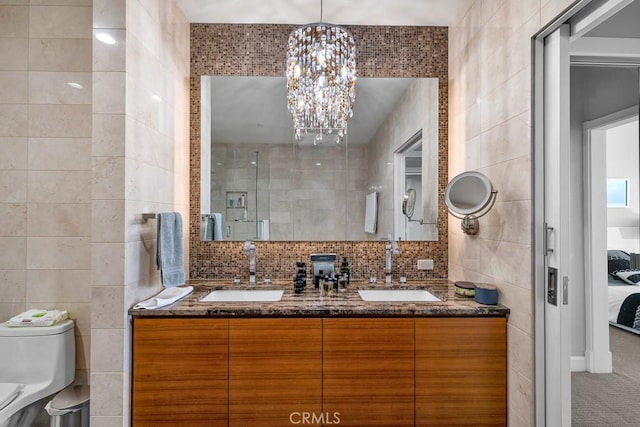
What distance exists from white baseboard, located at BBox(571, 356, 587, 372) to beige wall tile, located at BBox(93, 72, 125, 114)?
7.96 feet

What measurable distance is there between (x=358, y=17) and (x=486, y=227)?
1696 millimetres

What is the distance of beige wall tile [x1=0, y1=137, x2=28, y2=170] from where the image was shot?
2.19 metres

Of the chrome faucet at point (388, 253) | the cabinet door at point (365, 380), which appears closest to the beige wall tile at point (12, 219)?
the cabinet door at point (365, 380)

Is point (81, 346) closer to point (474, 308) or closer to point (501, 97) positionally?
point (474, 308)

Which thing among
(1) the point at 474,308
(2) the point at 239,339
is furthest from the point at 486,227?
(2) the point at 239,339

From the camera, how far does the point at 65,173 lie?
2.20m

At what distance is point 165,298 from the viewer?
79.0 inches

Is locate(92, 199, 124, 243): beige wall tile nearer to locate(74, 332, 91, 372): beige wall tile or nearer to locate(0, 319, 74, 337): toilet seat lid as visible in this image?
locate(0, 319, 74, 337): toilet seat lid

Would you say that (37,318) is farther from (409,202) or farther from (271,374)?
(409,202)

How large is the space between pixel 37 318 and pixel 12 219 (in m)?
0.63

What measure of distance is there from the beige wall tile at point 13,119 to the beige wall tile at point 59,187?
0.87 ft

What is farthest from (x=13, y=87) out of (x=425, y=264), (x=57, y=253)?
(x=425, y=264)

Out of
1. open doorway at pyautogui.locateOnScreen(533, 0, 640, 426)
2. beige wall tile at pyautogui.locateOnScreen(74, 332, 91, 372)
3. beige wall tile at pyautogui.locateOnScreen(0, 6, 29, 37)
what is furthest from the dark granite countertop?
beige wall tile at pyautogui.locateOnScreen(0, 6, 29, 37)

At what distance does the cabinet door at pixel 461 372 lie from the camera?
1.92 metres
